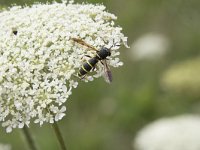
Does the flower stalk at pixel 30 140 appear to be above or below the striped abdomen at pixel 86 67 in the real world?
above

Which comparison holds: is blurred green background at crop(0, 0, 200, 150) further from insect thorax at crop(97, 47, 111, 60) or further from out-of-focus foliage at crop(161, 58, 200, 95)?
insect thorax at crop(97, 47, 111, 60)

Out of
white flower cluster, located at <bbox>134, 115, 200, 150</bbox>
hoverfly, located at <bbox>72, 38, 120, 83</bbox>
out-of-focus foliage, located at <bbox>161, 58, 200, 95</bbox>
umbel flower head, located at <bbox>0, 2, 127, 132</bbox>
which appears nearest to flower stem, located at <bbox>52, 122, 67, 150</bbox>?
umbel flower head, located at <bbox>0, 2, 127, 132</bbox>

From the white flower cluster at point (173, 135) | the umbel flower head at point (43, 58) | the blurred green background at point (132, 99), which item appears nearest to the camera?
the umbel flower head at point (43, 58)

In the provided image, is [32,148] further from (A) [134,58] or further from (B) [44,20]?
(A) [134,58]

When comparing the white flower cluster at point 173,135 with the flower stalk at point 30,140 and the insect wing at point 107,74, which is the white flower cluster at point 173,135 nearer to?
the flower stalk at point 30,140

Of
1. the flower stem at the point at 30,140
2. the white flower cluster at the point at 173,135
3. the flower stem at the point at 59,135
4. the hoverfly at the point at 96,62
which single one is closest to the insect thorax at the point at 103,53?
the hoverfly at the point at 96,62

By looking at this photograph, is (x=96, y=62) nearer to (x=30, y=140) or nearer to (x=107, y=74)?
(x=107, y=74)

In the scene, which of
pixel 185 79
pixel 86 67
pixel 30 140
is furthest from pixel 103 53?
pixel 185 79
